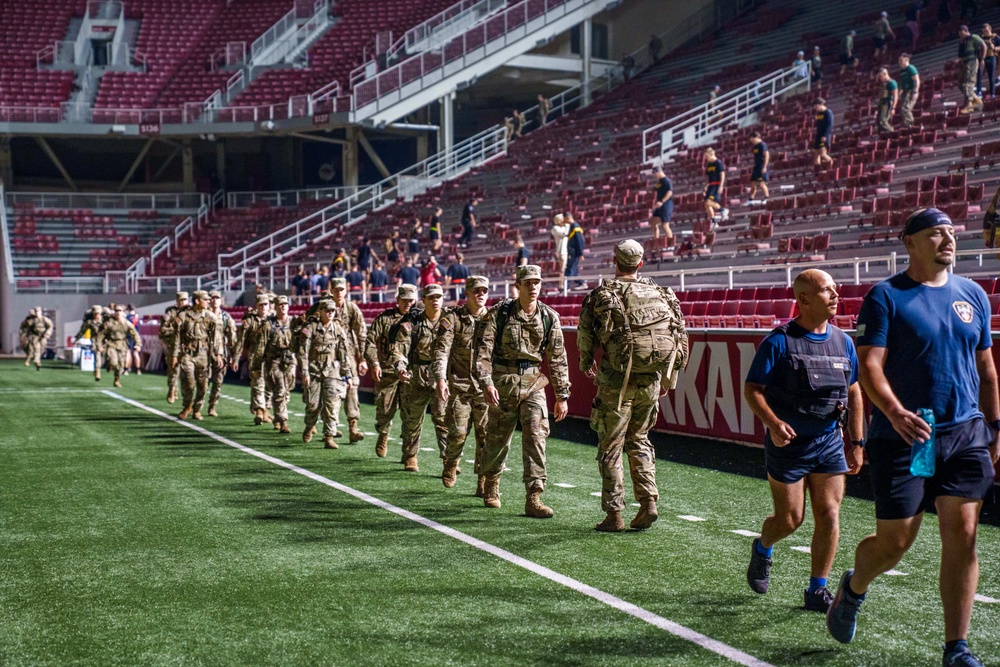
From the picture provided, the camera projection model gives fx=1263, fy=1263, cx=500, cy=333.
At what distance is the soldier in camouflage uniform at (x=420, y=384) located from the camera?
11.9m

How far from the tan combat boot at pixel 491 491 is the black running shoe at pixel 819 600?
3.78 meters

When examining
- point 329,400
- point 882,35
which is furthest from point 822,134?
point 329,400

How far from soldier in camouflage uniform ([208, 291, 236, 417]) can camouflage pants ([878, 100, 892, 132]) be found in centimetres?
1487

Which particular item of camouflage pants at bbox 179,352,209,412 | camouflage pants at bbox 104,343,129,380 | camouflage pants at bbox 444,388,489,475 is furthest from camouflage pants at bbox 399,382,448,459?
camouflage pants at bbox 104,343,129,380

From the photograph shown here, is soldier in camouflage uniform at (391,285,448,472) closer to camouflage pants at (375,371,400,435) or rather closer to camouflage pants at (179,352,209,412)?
camouflage pants at (375,371,400,435)

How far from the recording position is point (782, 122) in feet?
103

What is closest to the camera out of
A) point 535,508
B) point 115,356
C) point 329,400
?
point 535,508

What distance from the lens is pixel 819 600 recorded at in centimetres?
618

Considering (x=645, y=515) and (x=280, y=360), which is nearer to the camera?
(x=645, y=515)

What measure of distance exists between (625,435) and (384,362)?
15.6 ft

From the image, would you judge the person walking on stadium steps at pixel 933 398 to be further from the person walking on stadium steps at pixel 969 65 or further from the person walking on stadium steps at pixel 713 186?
the person walking on stadium steps at pixel 969 65

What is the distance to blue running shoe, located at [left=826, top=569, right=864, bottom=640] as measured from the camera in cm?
534

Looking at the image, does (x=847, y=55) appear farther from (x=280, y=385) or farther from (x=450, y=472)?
(x=450, y=472)

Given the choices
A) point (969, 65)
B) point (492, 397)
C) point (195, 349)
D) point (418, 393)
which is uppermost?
point (969, 65)
